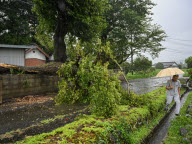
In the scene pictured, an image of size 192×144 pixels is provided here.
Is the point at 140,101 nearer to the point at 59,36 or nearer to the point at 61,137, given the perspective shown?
the point at 61,137

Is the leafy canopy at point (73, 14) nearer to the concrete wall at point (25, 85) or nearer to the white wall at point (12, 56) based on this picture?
the white wall at point (12, 56)

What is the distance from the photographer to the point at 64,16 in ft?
37.6

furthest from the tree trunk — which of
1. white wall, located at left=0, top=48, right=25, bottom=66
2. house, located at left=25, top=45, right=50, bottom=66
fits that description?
house, located at left=25, top=45, right=50, bottom=66

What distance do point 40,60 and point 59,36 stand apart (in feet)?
44.9

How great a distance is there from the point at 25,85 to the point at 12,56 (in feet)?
31.4

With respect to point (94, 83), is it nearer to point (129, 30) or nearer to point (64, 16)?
point (64, 16)

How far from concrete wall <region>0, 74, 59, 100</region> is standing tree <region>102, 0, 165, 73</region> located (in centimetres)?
1167

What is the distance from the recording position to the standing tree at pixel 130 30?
20156 millimetres

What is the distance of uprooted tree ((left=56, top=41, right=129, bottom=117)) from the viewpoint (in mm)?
4039

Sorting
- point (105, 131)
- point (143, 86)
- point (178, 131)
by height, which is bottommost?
point (178, 131)

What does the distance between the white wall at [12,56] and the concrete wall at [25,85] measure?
8715 millimetres

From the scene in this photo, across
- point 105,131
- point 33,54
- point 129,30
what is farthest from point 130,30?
point 105,131

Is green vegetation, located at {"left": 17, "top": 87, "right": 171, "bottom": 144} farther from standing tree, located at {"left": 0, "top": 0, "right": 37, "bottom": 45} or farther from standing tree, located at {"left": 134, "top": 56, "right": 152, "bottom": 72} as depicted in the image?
standing tree, located at {"left": 134, "top": 56, "right": 152, "bottom": 72}

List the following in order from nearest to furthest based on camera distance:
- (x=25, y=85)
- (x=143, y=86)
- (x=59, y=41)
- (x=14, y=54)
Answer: (x=25, y=85), (x=59, y=41), (x=143, y=86), (x=14, y=54)
